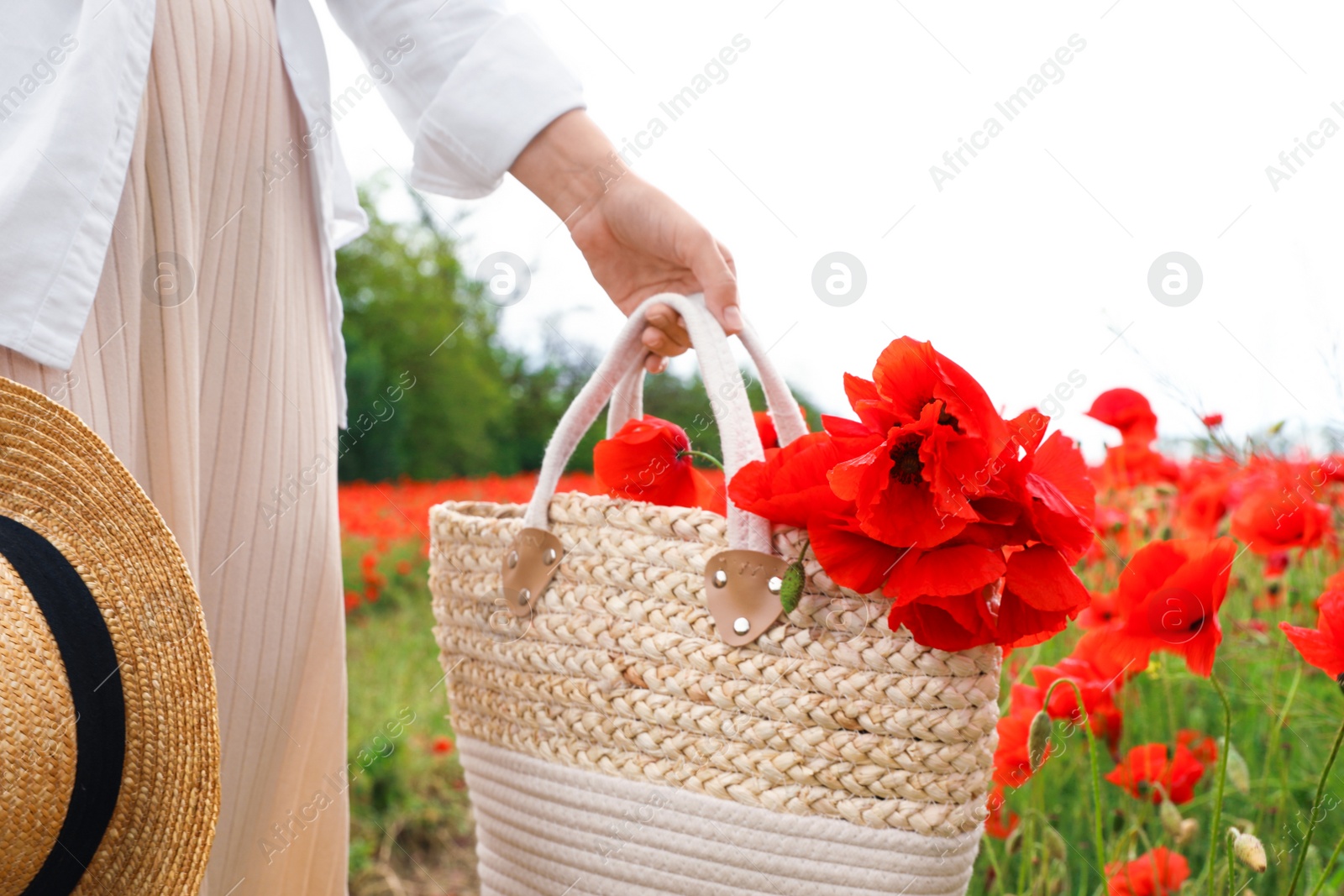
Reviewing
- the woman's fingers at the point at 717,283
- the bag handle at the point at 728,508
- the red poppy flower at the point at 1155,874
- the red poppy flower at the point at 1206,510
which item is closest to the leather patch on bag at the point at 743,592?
the bag handle at the point at 728,508

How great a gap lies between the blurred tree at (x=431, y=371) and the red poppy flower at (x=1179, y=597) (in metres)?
5.50

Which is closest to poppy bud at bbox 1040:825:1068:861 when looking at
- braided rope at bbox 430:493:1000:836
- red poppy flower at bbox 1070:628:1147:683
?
red poppy flower at bbox 1070:628:1147:683

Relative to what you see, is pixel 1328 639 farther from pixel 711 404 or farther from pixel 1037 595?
pixel 711 404

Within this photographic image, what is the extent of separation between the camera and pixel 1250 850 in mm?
596

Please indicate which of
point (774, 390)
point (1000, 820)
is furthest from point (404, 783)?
point (774, 390)

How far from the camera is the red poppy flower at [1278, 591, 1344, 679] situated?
0.61m

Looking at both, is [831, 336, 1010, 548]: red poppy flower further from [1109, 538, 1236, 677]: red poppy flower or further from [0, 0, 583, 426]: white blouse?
[0, 0, 583, 426]: white blouse

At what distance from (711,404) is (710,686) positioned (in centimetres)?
21

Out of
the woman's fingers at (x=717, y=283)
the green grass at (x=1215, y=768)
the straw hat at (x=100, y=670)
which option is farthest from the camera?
the green grass at (x=1215, y=768)

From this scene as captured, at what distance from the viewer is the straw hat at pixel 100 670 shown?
1.84ft

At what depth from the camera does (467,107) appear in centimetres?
86

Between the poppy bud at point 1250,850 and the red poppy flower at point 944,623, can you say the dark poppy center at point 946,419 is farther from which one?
the poppy bud at point 1250,850

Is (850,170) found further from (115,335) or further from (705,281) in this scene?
(115,335)

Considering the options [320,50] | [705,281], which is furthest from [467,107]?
[705,281]
